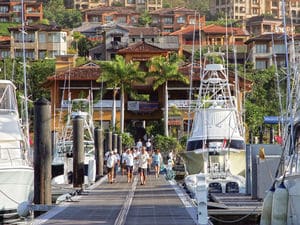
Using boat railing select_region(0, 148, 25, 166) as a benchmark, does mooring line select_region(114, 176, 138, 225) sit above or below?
below

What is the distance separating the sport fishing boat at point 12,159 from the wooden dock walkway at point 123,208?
1447 mm

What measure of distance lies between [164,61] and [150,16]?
92773mm

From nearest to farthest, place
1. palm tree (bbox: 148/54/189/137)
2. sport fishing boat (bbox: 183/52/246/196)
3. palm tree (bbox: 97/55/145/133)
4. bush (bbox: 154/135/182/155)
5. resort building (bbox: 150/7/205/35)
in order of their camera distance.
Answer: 1. sport fishing boat (bbox: 183/52/246/196)
2. bush (bbox: 154/135/182/155)
3. palm tree (bbox: 148/54/189/137)
4. palm tree (bbox: 97/55/145/133)
5. resort building (bbox: 150/7/205/35)

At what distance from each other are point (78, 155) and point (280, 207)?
57.1 ft

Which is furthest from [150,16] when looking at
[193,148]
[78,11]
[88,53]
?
[193,148]

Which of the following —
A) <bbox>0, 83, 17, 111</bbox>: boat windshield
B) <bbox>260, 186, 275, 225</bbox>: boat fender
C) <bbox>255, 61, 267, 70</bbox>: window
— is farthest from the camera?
<bbox>255, 61, 267, 70</bbox>: window

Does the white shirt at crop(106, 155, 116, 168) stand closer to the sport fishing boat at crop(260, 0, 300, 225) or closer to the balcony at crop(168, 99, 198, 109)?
the sport fishing boat at crop(260, 0, 300, 225)

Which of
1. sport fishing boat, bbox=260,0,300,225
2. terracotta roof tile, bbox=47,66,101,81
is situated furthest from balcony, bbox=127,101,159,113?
sport fishing boat, bbox=260,0,300,225

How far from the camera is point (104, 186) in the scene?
3562 centimetres

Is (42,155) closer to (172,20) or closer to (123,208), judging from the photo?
(123,208)

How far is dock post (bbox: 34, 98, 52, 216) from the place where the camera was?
83.8 feet

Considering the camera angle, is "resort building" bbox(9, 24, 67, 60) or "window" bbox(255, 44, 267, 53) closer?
"window" bbox(255, 44, 267, 53)

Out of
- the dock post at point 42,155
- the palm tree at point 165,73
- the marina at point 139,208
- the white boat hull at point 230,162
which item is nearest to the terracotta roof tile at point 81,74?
the palm tree at point 165,73

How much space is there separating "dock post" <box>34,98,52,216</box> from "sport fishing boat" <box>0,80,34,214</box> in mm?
588
